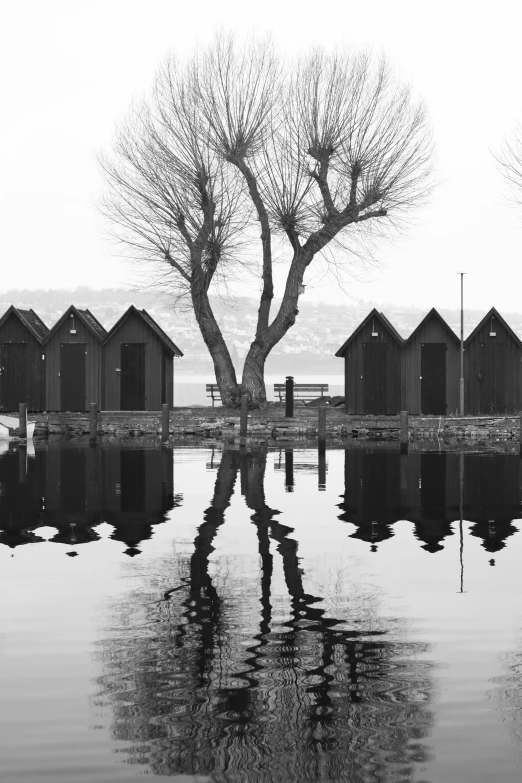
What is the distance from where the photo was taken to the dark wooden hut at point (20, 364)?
49781 mm

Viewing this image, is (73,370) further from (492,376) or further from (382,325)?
(492,376)

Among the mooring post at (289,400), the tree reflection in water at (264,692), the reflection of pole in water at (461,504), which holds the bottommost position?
the tree reflection in water at (264,692)

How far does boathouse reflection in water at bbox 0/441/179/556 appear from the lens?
58.4 ft

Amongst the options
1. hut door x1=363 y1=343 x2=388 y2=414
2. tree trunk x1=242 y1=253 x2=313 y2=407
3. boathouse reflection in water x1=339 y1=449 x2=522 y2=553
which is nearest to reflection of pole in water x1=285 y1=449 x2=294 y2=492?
boathouse reflection in water x1=339 y1=449 x2=522 y2=553

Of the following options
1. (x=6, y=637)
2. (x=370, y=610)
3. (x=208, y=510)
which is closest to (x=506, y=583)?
(x=370, y=610)

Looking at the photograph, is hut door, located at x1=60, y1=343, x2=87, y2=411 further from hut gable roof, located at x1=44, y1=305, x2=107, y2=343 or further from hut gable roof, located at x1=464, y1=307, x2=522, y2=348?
hut gable roof, located at x1=464, y1=307, x2=522, y2=348

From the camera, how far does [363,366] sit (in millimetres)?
48625

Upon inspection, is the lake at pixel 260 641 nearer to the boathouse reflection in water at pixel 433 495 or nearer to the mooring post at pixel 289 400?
the boathouse reflection in water at pixel 433 495

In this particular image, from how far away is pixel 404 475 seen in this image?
27.7m

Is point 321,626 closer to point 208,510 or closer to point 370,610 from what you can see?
point 370,610

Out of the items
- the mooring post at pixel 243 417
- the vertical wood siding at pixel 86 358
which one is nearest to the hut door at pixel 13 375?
the vertical wood siding at pixel 86 358

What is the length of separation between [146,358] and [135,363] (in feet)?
1.73

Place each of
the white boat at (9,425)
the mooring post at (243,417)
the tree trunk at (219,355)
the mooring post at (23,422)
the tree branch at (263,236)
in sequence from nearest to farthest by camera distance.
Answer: the mooring post at (243,417) → the mooring post at (23,422) → the white boat at (9,425) → the tree branch at (263,236) → the tree trunk at (219,355)

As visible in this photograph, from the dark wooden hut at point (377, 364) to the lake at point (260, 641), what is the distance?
26.9m
